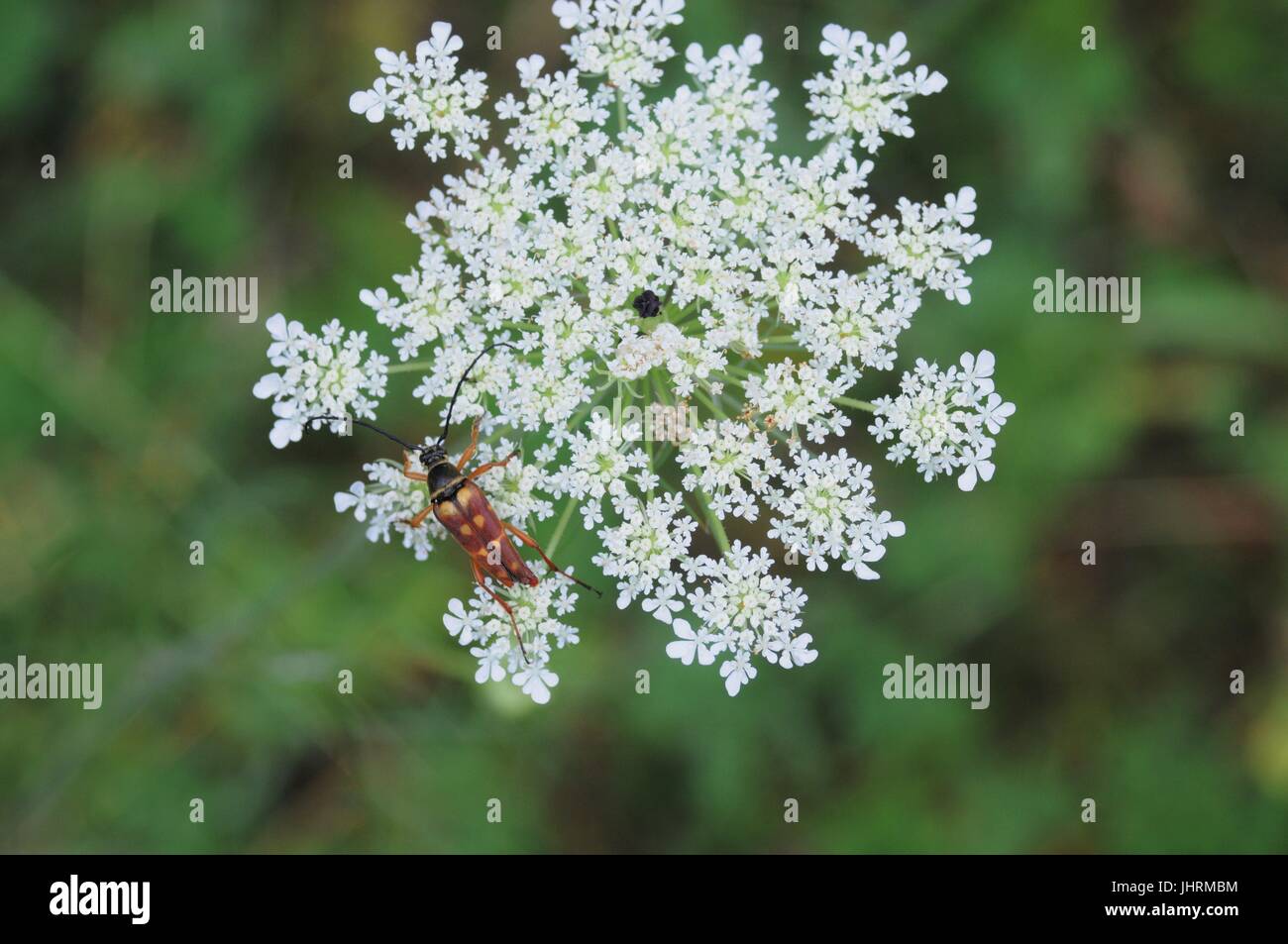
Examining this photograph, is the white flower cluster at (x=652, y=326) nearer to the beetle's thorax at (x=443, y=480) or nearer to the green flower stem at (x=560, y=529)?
the green flower stem at (x=560, y=529)

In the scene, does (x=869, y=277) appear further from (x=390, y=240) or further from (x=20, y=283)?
(x=20, y=283)

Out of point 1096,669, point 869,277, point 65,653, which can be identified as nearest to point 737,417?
point 869,277

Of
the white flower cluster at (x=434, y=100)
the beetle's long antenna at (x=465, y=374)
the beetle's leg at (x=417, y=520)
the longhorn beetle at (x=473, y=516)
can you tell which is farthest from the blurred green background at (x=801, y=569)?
the white flower cluster at (x=434, y=100)

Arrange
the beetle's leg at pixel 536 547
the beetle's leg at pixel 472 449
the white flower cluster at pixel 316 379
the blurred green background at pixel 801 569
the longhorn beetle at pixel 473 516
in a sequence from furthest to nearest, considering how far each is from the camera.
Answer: the blurred green background at pixel 801 569 → the white flower cluster at pixel 316 379 → the beetle's leg at pixel 472 449 → the beetle's leg at pixel 536 547 → the longhorn beetle at pixel 473 516

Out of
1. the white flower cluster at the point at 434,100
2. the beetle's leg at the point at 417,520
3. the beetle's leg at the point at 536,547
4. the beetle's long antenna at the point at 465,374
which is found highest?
the white flower cluster at the point at 434,100

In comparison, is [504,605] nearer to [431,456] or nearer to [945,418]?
[431,456]
